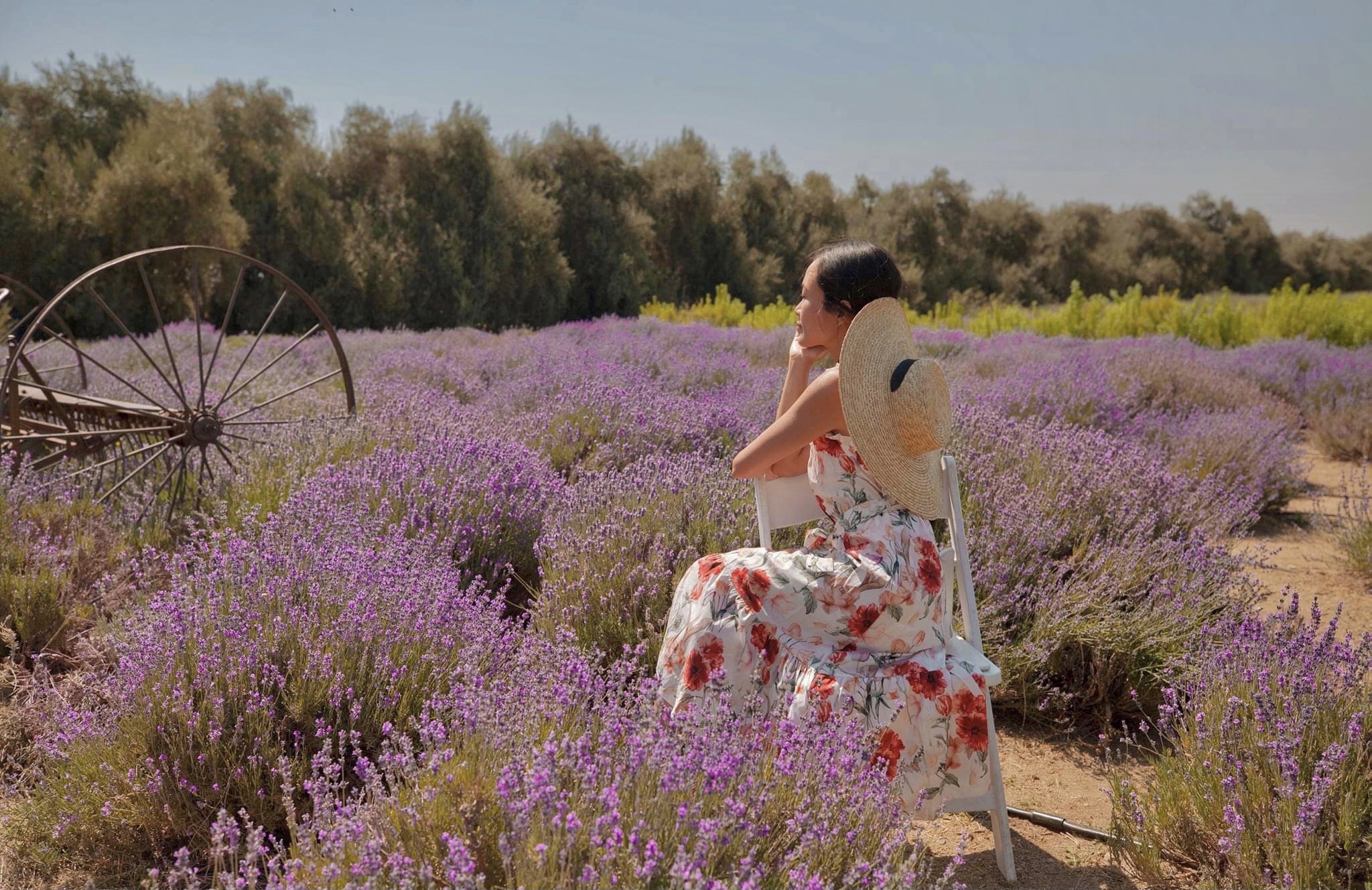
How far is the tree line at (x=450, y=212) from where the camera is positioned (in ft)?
42.8

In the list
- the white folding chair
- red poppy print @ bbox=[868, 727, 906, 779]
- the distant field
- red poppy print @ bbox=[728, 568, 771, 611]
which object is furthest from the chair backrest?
the distant field

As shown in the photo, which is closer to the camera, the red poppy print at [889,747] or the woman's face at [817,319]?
the red poppy print at [889,747]

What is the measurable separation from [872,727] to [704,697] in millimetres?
398

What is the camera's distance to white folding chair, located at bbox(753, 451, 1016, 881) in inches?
86.4

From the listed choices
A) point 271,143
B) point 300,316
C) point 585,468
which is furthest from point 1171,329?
point 271,143

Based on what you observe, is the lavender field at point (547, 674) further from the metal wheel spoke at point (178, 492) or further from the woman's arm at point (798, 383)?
the woman's arm at point (798, 383)

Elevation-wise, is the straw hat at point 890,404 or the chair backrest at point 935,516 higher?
the straw hat at point 890,404

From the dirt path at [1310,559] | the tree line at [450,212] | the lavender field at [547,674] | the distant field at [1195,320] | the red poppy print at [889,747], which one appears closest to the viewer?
the lavender field at [547,674]

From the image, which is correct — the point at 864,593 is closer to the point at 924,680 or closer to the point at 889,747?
the point at 924,680

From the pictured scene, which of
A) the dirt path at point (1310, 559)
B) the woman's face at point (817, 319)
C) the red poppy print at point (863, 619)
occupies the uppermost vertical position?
the woman's face at point (817, 319)

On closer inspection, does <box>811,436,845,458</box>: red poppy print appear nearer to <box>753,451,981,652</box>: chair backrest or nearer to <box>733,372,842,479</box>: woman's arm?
<box>733,372,842,479</box>: woman's arm

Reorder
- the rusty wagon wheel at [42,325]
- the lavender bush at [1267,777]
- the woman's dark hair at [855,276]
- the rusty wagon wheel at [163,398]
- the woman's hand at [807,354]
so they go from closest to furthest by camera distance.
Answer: the lavender bush at [1267,777] < the woman's dark hair at [855,276] < the woman's hand at [807,354] < the rusty wagon wheel at [163,398] < the rusty wagon wheel at [42,325]

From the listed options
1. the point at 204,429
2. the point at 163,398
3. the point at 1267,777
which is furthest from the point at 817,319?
the point at 163,398

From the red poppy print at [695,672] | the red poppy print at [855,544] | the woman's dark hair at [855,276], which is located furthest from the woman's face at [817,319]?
the red poppy print at [695,672]
